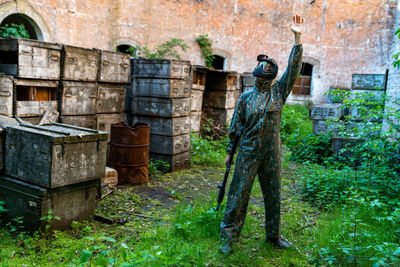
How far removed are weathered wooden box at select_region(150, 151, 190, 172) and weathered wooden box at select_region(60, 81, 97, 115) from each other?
5.46ft

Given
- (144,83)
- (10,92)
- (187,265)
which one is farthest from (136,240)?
(144,83)

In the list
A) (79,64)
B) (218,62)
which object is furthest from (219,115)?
(218,62)

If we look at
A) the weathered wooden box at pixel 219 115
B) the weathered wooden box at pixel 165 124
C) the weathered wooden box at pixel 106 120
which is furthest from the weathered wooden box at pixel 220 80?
the weathered wooden box at pixel 106 120

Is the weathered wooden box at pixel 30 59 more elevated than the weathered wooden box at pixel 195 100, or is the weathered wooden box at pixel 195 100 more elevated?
the weathered wooden box at pixel 30 59

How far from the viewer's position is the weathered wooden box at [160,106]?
7.02 meters

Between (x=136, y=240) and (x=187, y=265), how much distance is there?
104 cm

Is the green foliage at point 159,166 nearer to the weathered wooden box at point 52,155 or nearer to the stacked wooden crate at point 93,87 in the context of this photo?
the stacked wooden crate at point 93,87

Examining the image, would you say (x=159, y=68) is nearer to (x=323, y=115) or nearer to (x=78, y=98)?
(x=78, y=98)

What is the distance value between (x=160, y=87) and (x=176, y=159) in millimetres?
1495

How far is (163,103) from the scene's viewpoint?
7.05m

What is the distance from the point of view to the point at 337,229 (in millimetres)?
4129

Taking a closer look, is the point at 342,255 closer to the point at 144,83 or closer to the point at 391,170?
the point at 391,170

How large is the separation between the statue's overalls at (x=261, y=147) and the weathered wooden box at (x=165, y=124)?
337 centimetres

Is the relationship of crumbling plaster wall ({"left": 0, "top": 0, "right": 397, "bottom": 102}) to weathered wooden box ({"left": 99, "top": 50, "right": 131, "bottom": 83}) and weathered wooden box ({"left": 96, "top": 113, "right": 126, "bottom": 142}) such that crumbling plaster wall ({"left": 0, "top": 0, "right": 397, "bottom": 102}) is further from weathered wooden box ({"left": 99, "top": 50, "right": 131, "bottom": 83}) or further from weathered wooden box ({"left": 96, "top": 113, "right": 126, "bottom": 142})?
weathered wooden box ({"left": 96, "top": 113, "right": 126, "bottom": 142})
